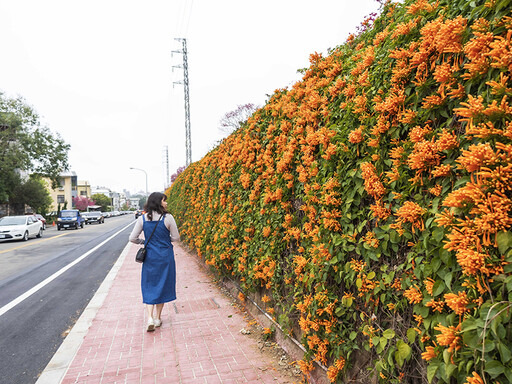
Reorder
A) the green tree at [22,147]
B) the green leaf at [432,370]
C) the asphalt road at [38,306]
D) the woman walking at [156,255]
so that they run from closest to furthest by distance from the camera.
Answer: the green leaf at [432,370], the asphalt road at [38,306], the woman walking at [156,255], the green tree at [22,147]

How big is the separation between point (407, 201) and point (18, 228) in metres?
22.1

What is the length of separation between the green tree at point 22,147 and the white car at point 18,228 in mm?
10058

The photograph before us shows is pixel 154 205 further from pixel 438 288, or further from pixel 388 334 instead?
pixel 438 288

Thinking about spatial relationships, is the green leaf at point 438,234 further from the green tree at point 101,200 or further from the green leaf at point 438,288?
the green tree at point 101,200

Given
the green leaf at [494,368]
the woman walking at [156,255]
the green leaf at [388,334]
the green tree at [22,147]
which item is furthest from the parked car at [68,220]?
the green leaf at [494,368]

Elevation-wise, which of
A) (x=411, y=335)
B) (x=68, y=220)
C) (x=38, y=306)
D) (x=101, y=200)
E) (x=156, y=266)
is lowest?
(x=38, y=306)

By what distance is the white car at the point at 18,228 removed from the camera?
18.1 metres

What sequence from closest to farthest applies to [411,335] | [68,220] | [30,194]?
[411,335] < [68,220] < [30,194]

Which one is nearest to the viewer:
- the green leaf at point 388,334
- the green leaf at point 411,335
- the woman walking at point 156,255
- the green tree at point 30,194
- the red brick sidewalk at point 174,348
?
the green leaf at point 411,335

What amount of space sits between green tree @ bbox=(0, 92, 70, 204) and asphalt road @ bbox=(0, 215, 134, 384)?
19.8m

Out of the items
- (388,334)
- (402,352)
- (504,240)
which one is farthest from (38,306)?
(504,240)

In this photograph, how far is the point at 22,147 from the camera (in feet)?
93.9

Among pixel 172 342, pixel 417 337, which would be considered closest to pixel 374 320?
pixel 417 337

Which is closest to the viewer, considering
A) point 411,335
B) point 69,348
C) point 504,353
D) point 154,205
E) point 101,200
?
point 504,353
